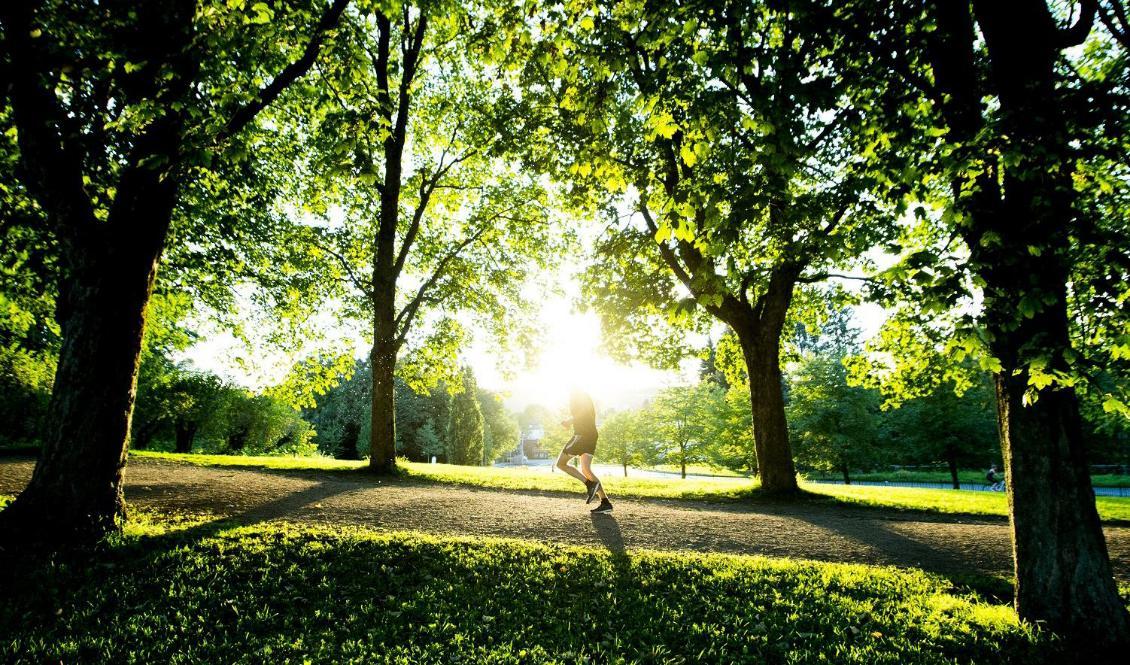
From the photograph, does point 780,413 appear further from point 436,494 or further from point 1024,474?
point 436,494

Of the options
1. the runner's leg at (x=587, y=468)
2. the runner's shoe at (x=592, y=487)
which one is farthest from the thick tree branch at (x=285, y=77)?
the runner's shoe at (x=592, y=487)

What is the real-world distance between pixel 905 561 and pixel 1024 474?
2931mm

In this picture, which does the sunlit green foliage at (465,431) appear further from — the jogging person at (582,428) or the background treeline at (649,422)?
the jogging person at (582,428)

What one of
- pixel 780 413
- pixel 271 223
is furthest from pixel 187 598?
pixel 271 223

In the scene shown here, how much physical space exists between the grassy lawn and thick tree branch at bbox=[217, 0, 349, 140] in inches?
201

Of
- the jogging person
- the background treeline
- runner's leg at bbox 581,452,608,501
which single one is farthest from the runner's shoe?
the background treeline

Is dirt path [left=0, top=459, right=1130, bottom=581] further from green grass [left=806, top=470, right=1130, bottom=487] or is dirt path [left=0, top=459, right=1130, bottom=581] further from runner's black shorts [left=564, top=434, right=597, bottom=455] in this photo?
green grass [left=806, top=470, right=1130, bottom=487]

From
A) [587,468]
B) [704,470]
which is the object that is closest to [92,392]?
[587,468]

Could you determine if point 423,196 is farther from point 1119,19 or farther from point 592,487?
point 1119,19

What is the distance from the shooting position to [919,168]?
13.9 ft

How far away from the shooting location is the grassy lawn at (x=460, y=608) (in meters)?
4.01

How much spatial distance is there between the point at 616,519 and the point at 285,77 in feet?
28.9

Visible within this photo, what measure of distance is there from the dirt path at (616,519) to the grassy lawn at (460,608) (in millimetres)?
1270

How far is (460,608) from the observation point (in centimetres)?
483
